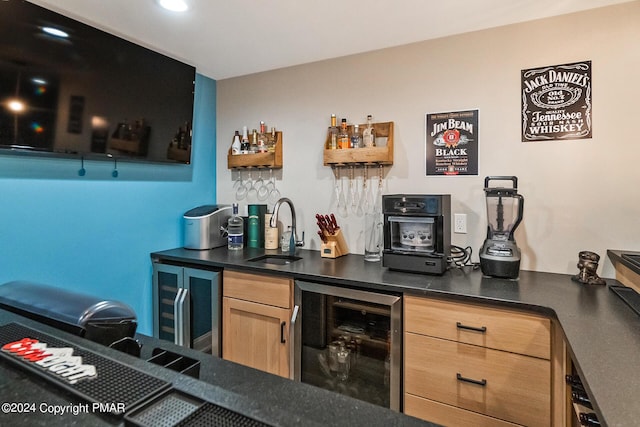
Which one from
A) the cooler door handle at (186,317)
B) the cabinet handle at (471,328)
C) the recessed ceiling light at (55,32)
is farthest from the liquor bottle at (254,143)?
the cabinet handle at (471,328)

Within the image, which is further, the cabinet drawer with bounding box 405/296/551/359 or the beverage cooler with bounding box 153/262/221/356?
the beverage cooler with bounding box 153/262/221/356

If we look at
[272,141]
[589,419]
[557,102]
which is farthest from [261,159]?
[589,419]

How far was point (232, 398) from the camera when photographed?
0.73 metres

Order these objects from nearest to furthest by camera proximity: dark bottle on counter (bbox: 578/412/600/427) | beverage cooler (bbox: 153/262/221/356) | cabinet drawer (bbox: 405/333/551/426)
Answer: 1. dark bottle on counter (bbox: 578/412/600/427)
2. cabinet drawer (bbox: 405/333/551/426)
3. beverage cooler (bbox: 153/262/221/356)

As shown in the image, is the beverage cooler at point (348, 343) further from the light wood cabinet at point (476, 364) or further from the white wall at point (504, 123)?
the white wall at point (504, 123)

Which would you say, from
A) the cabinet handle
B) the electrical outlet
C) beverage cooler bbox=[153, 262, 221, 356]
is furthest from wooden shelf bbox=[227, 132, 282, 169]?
the cabinet handle

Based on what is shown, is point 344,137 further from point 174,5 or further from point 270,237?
point 174,5

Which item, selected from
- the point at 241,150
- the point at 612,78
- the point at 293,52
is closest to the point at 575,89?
the point at 612,78

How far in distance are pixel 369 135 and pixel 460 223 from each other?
837 mm

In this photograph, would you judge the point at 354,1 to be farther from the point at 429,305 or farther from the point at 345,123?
the point at 429,305

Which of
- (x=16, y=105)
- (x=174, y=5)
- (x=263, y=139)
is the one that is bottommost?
(x=16, y=105)

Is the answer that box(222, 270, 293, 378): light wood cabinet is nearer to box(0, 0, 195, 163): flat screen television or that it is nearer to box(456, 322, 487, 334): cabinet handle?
box(456, 322, 487, 334): cabinet handle

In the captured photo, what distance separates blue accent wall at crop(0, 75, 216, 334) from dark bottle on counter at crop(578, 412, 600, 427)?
2.50m

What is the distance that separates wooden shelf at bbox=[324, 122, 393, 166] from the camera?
233 cm
